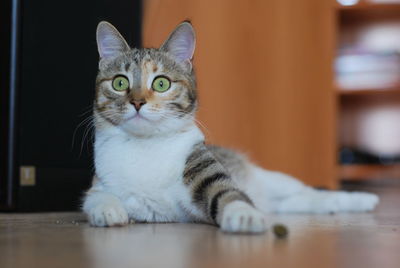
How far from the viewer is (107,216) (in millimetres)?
1205

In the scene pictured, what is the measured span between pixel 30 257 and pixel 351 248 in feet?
1.77

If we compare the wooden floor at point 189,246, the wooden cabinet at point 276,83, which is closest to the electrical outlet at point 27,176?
the wooden floor at point 189,246

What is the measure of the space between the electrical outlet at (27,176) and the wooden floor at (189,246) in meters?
0.34

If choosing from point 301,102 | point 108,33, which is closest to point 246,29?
point 301,102

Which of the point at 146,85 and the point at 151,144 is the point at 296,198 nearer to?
the point at 151,144

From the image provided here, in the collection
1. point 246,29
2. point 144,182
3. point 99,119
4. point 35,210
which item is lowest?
point 35,210

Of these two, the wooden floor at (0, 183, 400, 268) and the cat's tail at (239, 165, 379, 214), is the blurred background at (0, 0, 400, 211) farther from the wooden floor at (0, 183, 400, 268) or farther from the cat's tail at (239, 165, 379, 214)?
the wooden floor at (0, 183, 400, 268)

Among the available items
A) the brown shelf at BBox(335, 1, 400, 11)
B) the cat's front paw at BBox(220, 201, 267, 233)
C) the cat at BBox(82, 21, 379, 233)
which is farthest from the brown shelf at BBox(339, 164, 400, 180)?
the cat's front paw at BBox(220, 201, 267, 233)

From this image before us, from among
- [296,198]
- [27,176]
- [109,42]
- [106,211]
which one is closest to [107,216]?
[106,211]

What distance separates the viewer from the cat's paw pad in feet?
3.96

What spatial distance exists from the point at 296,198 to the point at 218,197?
0.61 metres

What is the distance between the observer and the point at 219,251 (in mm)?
873

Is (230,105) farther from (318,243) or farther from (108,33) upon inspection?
(318,243)

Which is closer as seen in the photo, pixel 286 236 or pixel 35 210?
pixel 286 236
